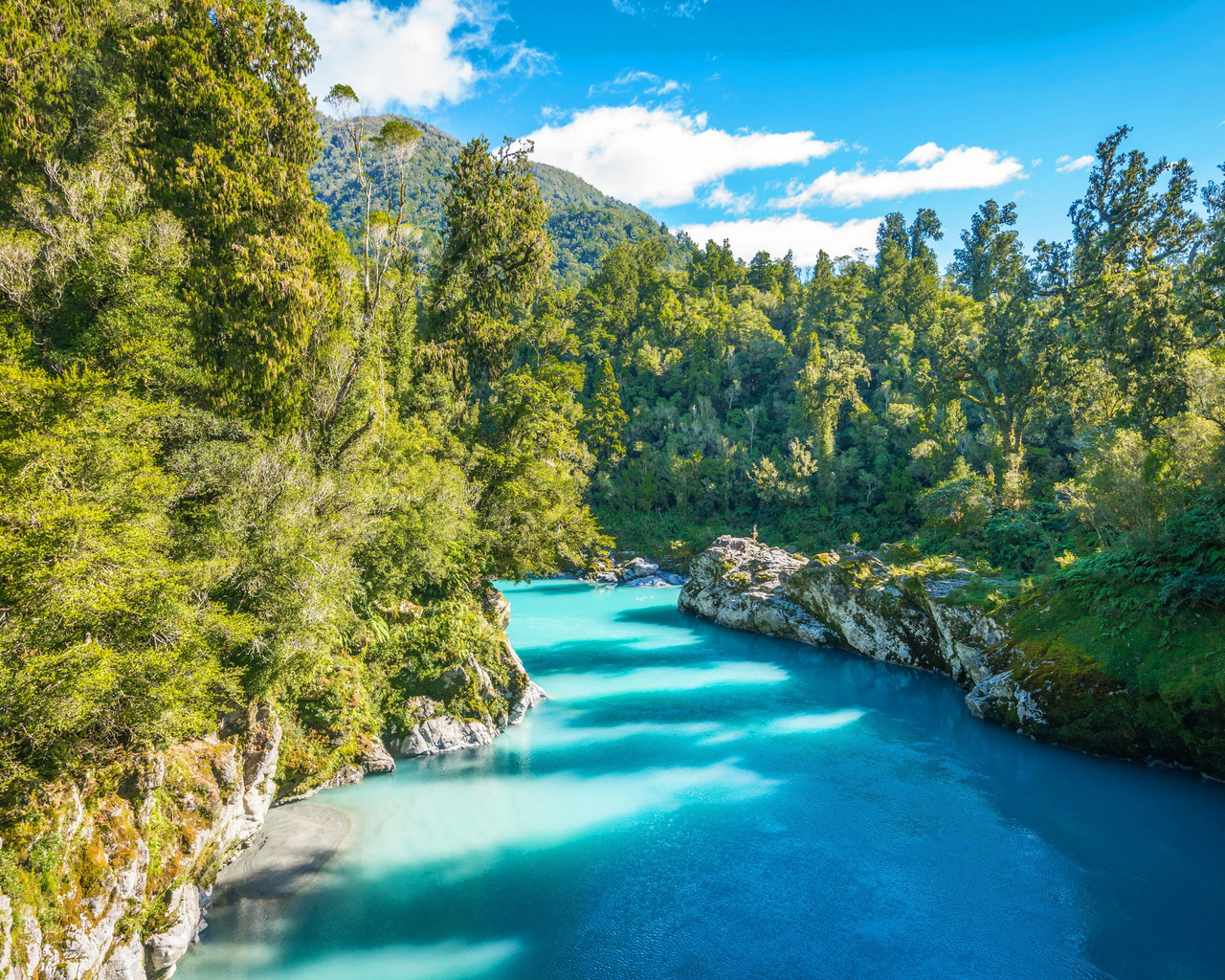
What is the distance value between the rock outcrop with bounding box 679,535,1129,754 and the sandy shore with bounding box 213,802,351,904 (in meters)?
15.7

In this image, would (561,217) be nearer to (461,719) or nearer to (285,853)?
(461,719)

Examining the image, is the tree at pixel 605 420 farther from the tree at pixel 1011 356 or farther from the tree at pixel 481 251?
the tree at pixel 481 251

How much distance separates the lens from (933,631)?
20.4 metres

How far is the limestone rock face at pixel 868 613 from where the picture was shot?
1628cm

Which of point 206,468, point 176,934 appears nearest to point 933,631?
point 176,934

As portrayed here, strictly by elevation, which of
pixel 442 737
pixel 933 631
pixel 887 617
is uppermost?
pixel 887 617

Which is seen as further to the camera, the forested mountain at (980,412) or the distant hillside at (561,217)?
the distant hillside at (561,217)

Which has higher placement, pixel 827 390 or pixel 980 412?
pixel 827 390

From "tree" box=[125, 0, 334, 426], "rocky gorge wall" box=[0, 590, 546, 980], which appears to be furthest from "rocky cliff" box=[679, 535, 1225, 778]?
"tree" box=[125, 0, 334, 426]

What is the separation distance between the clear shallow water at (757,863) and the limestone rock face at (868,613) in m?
1.35

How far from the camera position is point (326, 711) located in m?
11.9

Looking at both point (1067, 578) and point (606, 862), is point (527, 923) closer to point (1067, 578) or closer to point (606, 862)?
point (606, 862)

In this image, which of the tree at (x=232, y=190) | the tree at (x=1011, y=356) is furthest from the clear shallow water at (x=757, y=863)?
the tree at (x=1011, y=356)

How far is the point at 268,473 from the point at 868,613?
20062 millimetres
